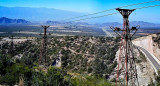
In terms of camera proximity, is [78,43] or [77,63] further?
A: [78,43]

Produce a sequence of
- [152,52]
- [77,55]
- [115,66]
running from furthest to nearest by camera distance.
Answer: [77,55] < [152,52] < [115,66]

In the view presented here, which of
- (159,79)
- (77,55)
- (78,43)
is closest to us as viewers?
(159,79)

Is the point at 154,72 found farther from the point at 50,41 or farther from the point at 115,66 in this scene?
the point at 50,41

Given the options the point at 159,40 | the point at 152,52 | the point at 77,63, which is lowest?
the point at 77,63

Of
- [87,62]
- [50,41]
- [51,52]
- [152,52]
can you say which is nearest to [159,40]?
[152,52]

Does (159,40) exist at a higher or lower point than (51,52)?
higher

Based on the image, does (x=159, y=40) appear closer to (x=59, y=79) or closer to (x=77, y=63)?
(x=77, y=63)

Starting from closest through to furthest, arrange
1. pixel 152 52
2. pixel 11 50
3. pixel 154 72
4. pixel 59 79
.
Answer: pixel 59 79
pixel 154 72
pixel 152 52
pixel 11 50

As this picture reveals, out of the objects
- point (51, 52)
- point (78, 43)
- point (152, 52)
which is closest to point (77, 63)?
point (51, 52)

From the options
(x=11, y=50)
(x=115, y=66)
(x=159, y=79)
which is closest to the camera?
(x=159, y=79)
